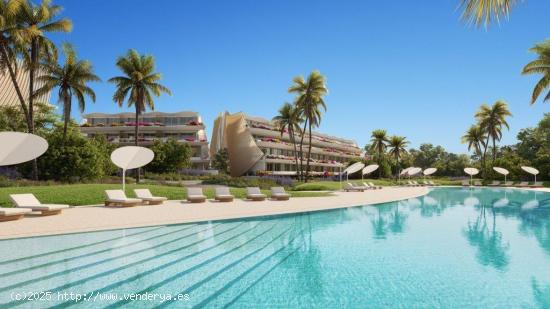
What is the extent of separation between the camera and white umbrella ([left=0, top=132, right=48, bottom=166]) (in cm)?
1354

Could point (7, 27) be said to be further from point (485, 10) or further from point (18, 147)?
point (485, 10)

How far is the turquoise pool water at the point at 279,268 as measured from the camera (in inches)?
241

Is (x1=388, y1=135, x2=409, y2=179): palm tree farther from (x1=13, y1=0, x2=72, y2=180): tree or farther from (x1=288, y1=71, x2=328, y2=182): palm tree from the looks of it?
(x1=13, y1=0, x2=72, y2=180): tree

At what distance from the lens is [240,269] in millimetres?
7965

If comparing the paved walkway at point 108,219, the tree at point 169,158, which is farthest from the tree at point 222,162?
the paved walkway at point 108,219

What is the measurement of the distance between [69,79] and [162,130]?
3205cm

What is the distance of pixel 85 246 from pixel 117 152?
39.3ft

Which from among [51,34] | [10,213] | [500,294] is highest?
[51,34]

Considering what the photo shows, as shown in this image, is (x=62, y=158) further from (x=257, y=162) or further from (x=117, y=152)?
(x=257, y=162)

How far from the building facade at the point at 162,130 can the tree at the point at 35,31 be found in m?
32.8

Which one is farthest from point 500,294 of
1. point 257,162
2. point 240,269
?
point 257,162

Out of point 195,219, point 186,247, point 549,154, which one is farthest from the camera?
point 549,154

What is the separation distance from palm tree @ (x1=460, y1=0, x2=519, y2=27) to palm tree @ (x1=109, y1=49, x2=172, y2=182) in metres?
31.3

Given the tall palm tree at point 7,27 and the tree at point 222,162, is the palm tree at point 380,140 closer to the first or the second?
the tree at point 222,162
